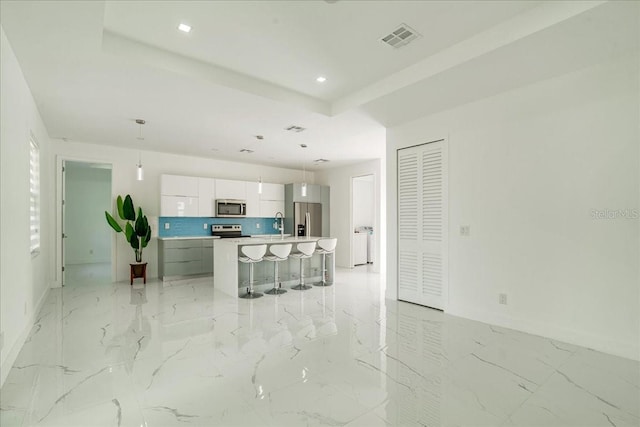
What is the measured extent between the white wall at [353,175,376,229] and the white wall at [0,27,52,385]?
7.37 metres

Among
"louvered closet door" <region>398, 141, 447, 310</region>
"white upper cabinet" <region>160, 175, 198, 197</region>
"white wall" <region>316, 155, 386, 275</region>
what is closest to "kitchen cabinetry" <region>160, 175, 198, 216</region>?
"white upper cabinet" <region>160, 175, 198, 197</region>

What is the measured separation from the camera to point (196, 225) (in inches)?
289

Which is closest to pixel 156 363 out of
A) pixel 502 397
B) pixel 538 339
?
pixel 502 397

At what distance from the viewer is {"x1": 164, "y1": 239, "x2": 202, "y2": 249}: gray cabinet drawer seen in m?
6.44

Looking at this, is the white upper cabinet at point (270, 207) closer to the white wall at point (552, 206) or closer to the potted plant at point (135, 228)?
the potted plant at point (135, 228)

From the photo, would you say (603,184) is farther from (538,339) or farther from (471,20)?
(471,20)

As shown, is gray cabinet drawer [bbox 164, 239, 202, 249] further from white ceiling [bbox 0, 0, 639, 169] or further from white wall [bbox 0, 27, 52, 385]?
white ceiling [bbox 0, 0, 639, 169]

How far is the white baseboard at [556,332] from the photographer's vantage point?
9.57 feet

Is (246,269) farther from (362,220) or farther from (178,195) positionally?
(362,220)

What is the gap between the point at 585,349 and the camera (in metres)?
3.08

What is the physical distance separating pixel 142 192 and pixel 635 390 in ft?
25.5

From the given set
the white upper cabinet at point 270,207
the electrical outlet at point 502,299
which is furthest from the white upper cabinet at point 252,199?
the electrical outlet at point 502,299

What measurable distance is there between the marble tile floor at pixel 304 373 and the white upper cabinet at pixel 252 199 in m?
3.97

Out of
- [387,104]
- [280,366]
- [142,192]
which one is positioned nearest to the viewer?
[280,366]
